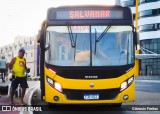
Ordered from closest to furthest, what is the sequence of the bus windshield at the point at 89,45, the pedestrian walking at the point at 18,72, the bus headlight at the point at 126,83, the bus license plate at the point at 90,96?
the bus license plate at the point at 90,96 < the bus headlight at the point at 126,83 < the bus windshield at the point at 89,45 < the pedestrian walking at the point at 18,72

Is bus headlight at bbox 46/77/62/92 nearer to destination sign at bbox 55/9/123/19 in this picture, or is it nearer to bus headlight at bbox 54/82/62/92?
bus headlight at bbox 54/82/62/92

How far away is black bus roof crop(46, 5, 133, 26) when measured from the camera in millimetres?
11266

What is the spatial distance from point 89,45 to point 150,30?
5318 centimetres

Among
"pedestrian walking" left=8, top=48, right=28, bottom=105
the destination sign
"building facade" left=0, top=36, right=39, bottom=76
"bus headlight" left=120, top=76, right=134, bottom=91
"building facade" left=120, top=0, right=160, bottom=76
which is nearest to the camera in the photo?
"bus headlight" left=120, top=76, right=134, bottom=91

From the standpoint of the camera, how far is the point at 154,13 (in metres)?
62.7

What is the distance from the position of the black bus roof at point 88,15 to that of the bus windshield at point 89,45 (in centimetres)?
15

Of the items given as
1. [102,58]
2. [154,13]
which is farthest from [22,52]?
[154,13]

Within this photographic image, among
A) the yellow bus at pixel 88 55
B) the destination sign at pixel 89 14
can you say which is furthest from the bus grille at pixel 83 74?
Result: the destination sign at pixel 89 14

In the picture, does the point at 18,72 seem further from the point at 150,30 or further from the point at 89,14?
the point at 150,30

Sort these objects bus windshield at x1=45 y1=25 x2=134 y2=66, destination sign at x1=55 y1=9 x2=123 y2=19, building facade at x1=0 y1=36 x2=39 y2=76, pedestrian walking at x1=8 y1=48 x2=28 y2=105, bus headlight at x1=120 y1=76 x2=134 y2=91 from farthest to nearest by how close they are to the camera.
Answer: building facade at x1=0 y1=36 x2=39 y2=76, pedestrian walking at x1=8 y1=48 x2=28 y2=105, destination sign at x1=55 y1=9 x2=123 y2=19, bus windshield at x1=45 y1=25 x2=134 y2=66, bus headlight at x1=120 y1=76 x2=134 y2=91

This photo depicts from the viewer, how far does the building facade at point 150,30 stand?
203 ft

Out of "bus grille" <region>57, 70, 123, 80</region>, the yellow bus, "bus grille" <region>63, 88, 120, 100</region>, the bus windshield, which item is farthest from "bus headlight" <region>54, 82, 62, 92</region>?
the bus windshield

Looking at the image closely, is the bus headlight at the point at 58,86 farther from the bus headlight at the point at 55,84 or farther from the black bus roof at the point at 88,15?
the black bus roof at the point at 88,15

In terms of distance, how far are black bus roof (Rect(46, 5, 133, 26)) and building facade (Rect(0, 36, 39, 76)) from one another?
73085 mm
